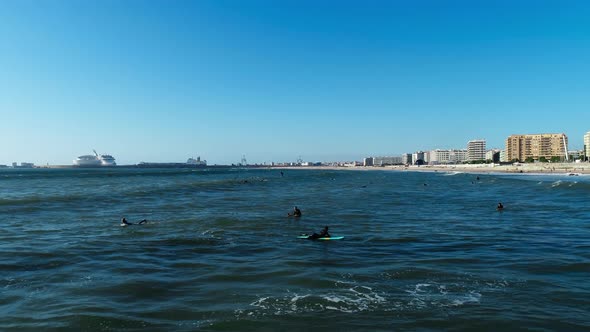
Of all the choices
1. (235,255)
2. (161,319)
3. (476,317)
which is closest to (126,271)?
(235,255)

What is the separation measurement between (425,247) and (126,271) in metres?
14.2

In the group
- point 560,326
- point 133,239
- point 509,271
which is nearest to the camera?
point 560,326

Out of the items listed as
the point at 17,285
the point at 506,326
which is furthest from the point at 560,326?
the point at 17,285

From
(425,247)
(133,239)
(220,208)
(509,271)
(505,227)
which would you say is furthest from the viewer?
(220,208)

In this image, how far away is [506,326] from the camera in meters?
10.7

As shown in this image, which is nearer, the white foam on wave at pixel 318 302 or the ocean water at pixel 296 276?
the ocean water at pixel 296 276

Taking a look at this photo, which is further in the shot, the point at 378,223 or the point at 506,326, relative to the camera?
the point at 378,223

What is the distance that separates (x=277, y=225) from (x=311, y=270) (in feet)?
43.4

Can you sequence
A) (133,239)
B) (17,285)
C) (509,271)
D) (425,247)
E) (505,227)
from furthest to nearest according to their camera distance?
1. (505,227)
2. (133,239)
3. (425,247)
4. (509,271)
5. (17,285)

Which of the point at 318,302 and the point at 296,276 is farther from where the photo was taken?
the point at 296,276

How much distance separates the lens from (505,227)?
91.0ft

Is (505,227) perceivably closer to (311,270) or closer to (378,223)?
(378,223)

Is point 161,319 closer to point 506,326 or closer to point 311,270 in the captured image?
point 311,270

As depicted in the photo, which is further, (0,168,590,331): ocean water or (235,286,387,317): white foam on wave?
(235,286,387,317): white foam on wave
